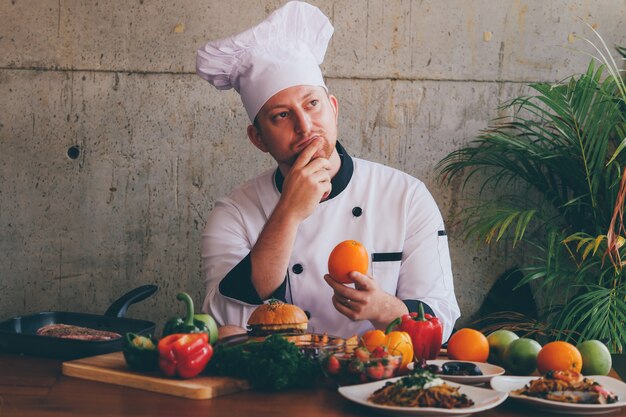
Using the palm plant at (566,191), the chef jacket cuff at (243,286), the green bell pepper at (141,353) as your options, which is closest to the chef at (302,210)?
the chef jacket cuff at (243,286)

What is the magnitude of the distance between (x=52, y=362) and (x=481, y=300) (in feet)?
8.13

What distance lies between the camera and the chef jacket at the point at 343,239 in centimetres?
267

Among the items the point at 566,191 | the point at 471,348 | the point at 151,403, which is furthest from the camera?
the point at 566,191

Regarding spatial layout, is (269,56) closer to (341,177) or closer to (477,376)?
(341,177)

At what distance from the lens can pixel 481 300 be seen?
156 inches

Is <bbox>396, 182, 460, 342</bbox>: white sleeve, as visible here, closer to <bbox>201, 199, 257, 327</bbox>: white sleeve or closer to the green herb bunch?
<bbox>201, 199, 257, 327</bbox>: white sleeve

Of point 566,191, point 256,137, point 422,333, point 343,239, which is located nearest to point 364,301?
point 422,333

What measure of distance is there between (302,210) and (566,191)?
1.65 metres

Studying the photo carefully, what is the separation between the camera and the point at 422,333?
6.31 feet

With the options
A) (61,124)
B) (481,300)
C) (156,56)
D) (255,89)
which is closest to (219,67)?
(255,89)

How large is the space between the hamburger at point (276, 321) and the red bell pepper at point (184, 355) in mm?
240

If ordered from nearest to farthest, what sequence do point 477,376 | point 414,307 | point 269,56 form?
point 477,376, point 414,307, point 269,56

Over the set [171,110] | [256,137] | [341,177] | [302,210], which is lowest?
[302,210]

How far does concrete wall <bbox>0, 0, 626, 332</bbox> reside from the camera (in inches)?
153
